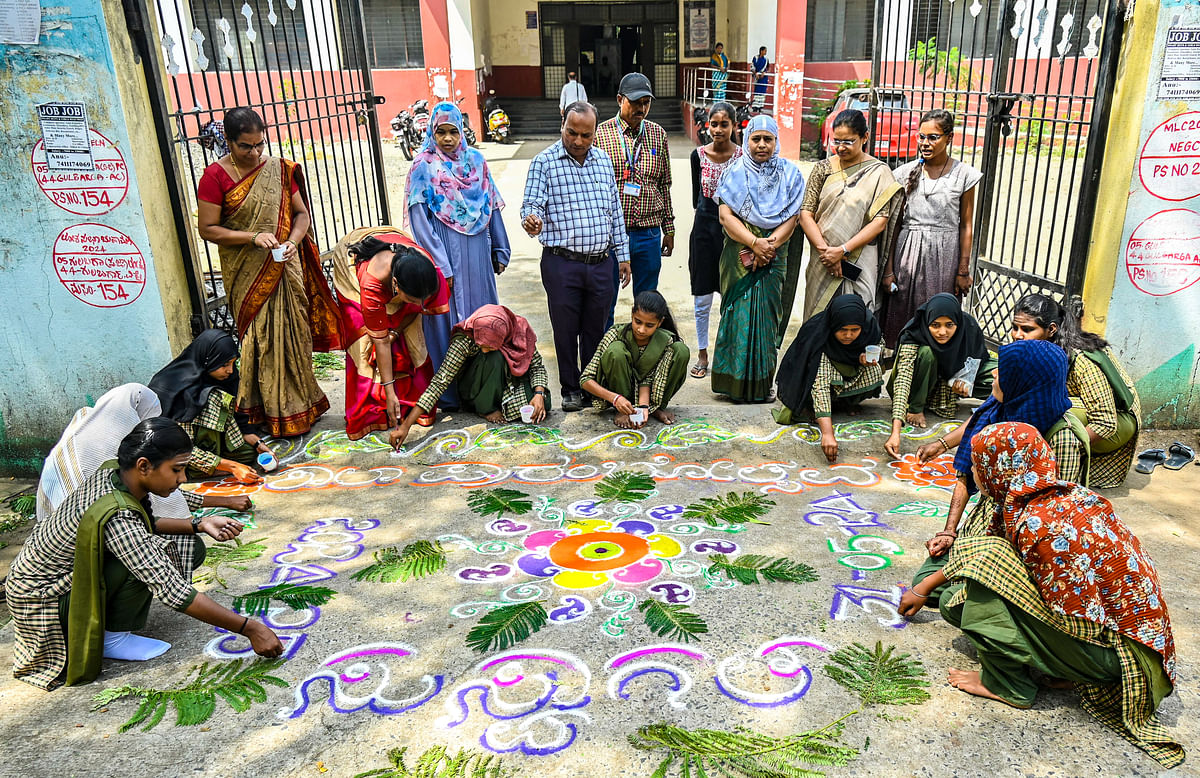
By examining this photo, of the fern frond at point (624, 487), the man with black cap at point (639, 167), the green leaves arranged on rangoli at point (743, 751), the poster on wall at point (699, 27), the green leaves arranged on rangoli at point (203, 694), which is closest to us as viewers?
the green leaves arranged on rangoli at point (743, 751)

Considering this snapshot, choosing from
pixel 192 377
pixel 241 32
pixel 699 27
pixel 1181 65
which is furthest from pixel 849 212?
pixel 699 27

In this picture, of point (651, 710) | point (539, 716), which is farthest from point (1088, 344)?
point (539, 716)

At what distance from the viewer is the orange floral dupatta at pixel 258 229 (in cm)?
407

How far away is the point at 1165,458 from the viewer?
13.5 ft

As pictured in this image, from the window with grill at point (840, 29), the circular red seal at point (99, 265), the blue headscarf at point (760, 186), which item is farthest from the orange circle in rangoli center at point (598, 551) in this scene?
the window with grill at point (840, 29)

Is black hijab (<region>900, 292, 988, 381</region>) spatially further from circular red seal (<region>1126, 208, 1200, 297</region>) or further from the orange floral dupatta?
the orange floral dupatta

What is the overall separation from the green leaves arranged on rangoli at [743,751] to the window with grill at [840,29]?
16725 millimetres

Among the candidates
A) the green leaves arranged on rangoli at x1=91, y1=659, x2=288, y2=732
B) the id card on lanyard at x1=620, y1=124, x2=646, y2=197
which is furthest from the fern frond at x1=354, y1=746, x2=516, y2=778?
the id card on lanyard at x1=620, y1=124, x2=646, y2=197

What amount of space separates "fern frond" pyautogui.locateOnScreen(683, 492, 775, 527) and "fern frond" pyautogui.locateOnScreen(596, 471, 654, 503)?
0.86 feet

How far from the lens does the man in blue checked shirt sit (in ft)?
13.8

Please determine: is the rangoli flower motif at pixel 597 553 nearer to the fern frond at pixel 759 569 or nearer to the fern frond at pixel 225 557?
the fern frond at pixel 759 569

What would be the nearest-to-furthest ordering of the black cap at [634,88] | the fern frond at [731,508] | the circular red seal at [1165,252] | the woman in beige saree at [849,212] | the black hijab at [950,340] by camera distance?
the fern frond at [731,508] < the black hijab at [950,340] < the circular red seal at [1165,252] < the woman in beige saree at [849,212] < the black cap at [634,88]

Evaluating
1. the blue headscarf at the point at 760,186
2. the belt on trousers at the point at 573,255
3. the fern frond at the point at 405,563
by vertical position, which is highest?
the blue headscarf at the point at 760,186

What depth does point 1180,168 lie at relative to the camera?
410cm
